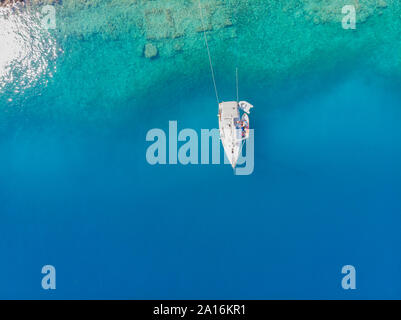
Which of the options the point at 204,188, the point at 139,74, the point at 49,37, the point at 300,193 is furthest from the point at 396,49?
the point at 49,37

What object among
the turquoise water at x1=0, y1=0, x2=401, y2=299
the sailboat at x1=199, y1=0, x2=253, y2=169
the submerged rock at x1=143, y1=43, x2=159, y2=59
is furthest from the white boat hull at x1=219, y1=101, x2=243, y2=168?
the submerged rock at x1=143, y1=43, x2=159, y2=59

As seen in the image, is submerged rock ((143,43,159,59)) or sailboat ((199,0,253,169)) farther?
submerged rock ((143,43,159,59))

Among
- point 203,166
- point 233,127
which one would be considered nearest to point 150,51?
point 233,127

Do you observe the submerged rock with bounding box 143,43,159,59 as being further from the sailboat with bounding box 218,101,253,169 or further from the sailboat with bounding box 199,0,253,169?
the sailboat with bounding box 218,101,253,169

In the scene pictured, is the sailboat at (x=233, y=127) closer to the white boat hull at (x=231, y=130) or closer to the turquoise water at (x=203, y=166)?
the white boat hull at (x=231, y=130)

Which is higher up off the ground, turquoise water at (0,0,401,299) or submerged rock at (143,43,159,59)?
submerged rock at (143,43,159,59)
